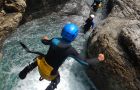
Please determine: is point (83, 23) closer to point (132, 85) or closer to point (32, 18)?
point (32, 18)

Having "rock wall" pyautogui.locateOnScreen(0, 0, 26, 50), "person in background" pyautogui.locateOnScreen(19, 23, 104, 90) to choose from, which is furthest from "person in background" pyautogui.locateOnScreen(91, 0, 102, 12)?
"person in background" pyautogui.locateOnScreen(19, 23, 104, 90)

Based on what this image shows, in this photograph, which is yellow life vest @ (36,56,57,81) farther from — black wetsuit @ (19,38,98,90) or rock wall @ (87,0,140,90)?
rock wall @ (87,0,140,90)

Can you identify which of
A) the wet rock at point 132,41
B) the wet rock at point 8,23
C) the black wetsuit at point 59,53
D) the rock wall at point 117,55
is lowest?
the wet rock at point 8,23

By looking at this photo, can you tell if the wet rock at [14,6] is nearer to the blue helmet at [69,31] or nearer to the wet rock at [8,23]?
the wet rock at [8,23]

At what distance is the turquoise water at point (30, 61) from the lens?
11.8 meters

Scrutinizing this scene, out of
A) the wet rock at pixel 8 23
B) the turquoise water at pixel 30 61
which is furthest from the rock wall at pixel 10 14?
the turquoise water at pixel 30 61

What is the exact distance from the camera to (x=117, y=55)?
1080 cm

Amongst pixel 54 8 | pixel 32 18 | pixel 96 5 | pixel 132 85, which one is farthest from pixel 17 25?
pixel 132 85

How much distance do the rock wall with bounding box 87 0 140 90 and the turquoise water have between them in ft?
2.47

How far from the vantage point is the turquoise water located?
11750 millimetres

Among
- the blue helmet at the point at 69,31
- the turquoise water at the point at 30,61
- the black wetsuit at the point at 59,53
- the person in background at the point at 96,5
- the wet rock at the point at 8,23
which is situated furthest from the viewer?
the person in background at the point at 96,5

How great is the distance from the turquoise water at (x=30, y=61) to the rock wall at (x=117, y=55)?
75 centimetres

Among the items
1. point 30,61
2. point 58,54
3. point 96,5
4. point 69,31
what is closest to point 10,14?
point 30,61

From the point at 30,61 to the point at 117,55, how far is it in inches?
152
